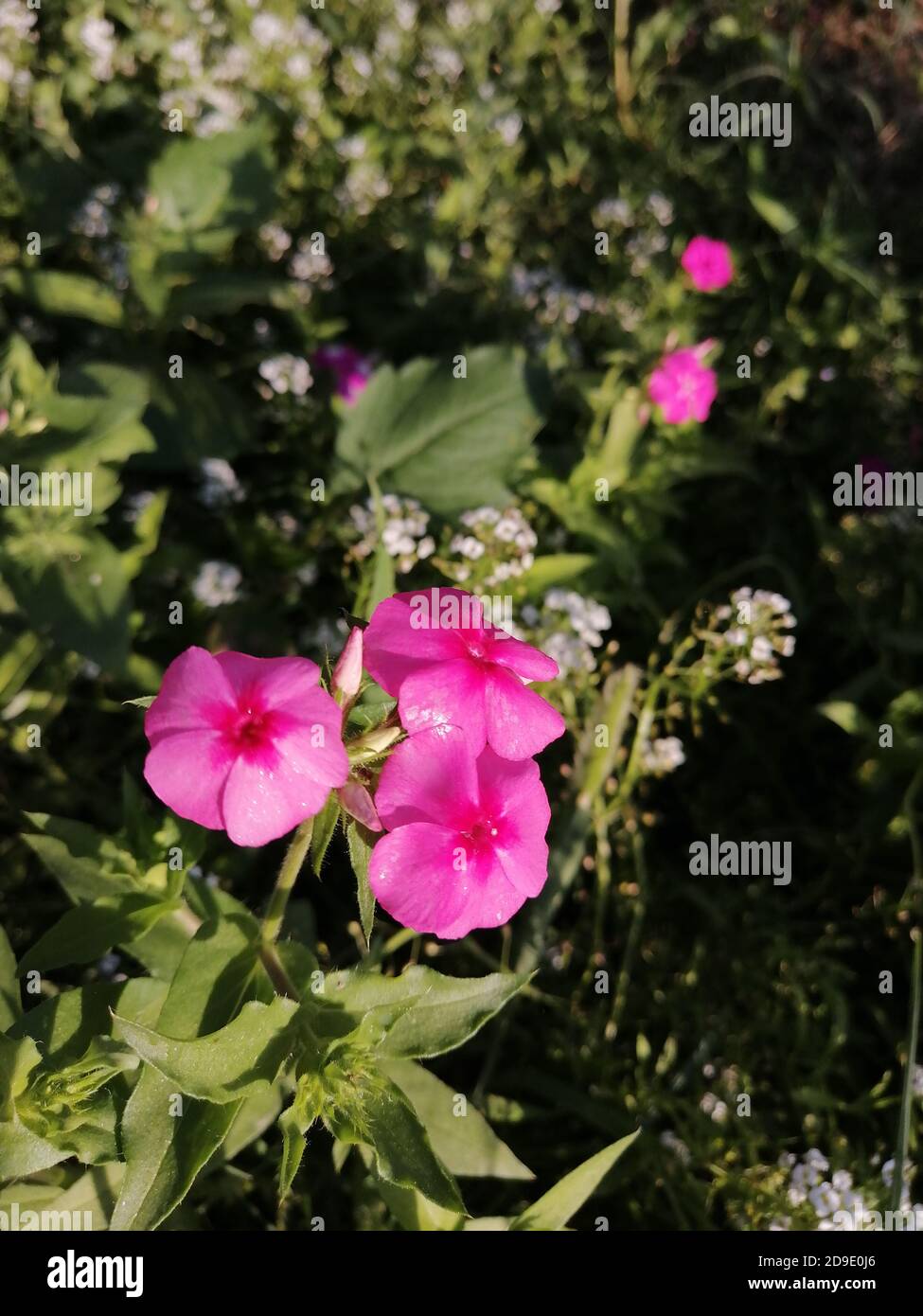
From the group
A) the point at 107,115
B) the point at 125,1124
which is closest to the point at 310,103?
the point at 107,115

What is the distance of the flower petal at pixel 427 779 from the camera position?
1.33 metres

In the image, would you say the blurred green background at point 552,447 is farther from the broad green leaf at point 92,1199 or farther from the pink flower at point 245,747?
the pink flower at point 245,747

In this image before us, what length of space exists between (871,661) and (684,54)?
96.3 inches

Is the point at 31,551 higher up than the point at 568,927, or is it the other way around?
the point at 31,551

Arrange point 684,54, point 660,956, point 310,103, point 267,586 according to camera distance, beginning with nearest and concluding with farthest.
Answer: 1. point 660,956
2. point 267,586
3. point 310,103
4. point 684,54

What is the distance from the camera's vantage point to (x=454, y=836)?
138cm

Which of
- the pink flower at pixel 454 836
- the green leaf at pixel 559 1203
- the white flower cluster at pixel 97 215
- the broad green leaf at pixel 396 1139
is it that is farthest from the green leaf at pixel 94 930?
the white flower cluster at pixel 97 215

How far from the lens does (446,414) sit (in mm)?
2723

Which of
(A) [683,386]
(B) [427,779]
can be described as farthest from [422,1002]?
(A) [683,386]

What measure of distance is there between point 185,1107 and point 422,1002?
373 mm

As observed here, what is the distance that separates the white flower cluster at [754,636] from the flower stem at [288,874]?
3.77 feet

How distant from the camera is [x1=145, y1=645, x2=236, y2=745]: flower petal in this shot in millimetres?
1325

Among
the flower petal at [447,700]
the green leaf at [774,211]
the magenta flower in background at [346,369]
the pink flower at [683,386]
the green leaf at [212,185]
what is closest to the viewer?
the flower petal at [447,700]

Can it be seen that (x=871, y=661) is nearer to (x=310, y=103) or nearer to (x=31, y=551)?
(x=31, y=551)
